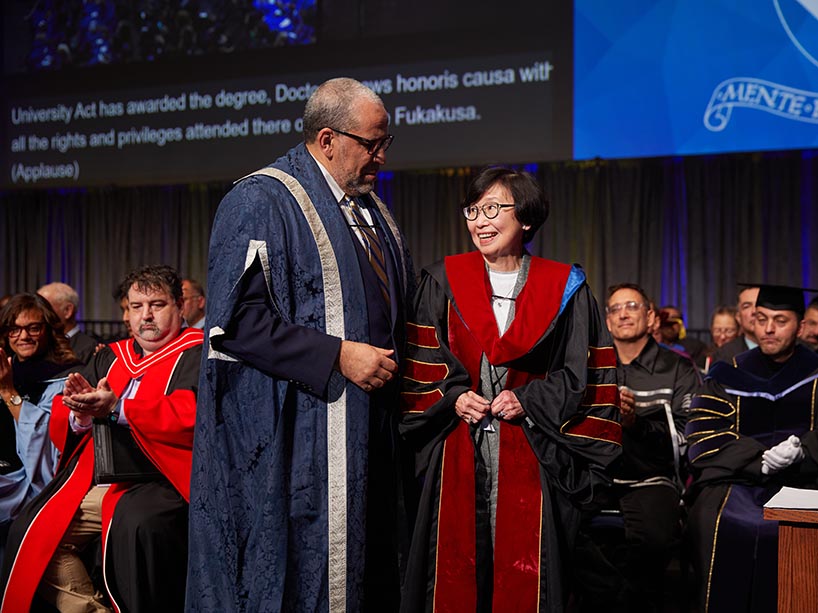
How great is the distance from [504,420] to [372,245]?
25.9 inches

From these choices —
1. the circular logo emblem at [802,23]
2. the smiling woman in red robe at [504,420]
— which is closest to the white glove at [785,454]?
the smiling woman in red robe at [504,420]

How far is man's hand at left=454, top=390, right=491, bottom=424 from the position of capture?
2.84 metres

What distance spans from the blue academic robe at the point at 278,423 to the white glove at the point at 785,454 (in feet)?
6.10

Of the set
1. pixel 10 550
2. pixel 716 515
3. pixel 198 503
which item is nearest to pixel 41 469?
pixel 10 550

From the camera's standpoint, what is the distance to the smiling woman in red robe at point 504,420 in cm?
288

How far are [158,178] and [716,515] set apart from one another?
6017 millimetres

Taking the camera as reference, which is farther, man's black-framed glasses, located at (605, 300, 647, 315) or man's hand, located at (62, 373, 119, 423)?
man's black-framed glasses, located at (605, 300, 647, 315)

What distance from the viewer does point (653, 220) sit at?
857 cm

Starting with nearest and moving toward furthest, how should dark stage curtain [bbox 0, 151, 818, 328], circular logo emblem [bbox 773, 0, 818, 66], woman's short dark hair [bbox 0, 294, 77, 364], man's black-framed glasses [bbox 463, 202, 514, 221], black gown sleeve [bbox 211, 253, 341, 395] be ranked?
black gown sleeve [bbox 211, 253, 341, 395] → man's black-framed glasses [bbox 463, 202, 514, 221] → woman's short dark hair [bbox 0, 294, 77, 364] → circular logo emblem [bbox 773, 0, 818, 66] → dark stage curtain [bbox 0, 151, 818, 328]

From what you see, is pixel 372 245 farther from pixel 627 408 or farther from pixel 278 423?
pixel 627 408

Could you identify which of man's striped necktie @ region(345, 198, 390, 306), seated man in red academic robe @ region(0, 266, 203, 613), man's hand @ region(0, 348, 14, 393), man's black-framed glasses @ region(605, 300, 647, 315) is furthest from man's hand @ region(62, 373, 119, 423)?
man's black-framed glasses @ region(605, 300, 647, 315)

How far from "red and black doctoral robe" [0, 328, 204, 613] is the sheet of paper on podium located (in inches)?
78.5

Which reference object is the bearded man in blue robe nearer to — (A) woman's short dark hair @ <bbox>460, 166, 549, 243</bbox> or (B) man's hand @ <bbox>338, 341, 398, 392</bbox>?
(B) man's hand @ <bbox>338, 341, 398, 392</bbox>

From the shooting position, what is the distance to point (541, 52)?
730 cm
